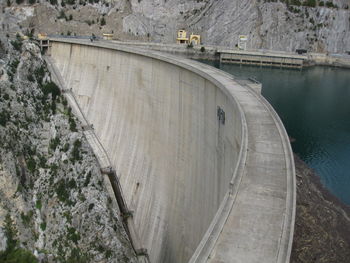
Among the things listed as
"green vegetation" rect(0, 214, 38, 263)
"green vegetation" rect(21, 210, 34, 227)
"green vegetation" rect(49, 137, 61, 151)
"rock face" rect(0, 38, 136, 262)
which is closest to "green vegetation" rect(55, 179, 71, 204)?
"rock face" rect(0, 38, 136, 262)

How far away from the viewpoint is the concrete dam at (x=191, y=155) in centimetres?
676

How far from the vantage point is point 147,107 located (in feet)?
64.7

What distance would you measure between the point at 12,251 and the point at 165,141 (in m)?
8.34

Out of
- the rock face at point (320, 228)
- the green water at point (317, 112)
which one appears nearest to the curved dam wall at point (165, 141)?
the rock face at point (320, 228)

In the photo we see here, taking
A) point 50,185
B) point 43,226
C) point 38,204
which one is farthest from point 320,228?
point 50,185

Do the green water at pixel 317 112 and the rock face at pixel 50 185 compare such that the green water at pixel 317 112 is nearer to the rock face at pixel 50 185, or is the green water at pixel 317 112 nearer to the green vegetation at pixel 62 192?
the rock face at pixel 50 185

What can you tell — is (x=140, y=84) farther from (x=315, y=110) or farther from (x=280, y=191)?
(x=315, y=110)

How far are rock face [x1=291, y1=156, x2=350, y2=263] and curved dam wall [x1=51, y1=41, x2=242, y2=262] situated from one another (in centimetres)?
260

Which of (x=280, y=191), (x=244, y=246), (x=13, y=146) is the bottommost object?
(x=13, y=146)

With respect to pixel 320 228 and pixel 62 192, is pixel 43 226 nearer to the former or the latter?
pixel 62 192

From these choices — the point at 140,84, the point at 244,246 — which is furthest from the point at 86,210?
the point at 244,246

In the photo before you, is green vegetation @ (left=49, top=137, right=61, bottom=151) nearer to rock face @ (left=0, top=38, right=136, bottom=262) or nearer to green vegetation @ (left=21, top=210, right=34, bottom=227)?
rock face @ (left=0, top=38, right=136, bottom=262)

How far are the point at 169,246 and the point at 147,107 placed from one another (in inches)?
329

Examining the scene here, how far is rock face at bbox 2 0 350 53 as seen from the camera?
54344 millimetres
